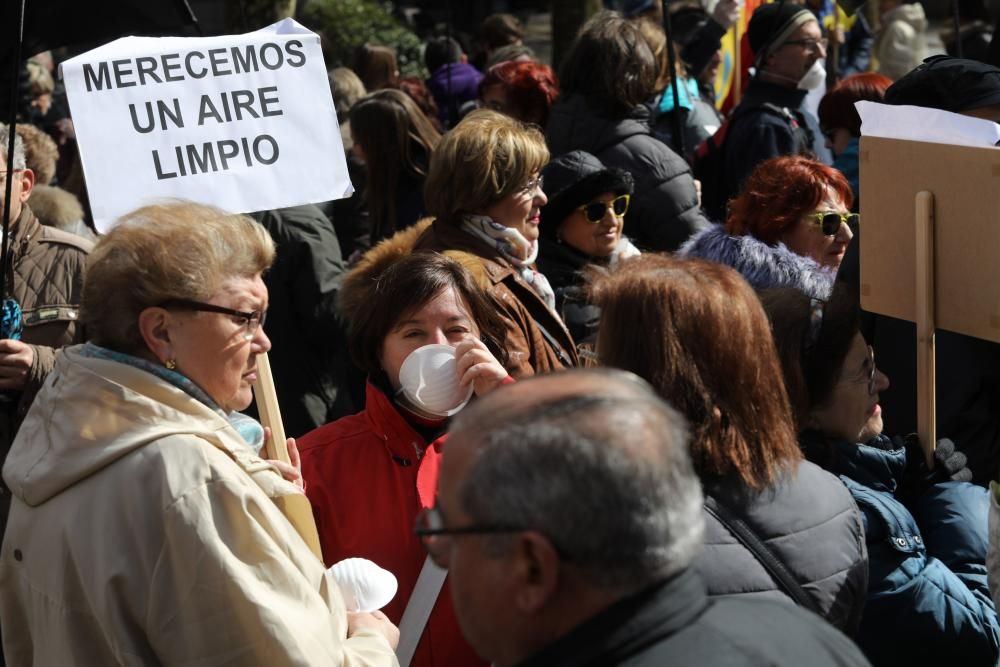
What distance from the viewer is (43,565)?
2.33 m

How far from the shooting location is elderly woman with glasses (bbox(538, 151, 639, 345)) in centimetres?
478

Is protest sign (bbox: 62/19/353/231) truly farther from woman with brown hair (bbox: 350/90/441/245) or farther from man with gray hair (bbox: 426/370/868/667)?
man with gray hair (bbox: 426/370/868/667)

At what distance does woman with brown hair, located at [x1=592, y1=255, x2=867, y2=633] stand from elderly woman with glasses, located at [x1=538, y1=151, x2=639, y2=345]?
2286mm

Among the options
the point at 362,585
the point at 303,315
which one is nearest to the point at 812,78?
the point at 303,315

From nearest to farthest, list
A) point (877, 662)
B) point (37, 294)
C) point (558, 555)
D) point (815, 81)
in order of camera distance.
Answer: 1. point (558, 555)
2. point (877, 662)
3. point (37, 294)
4. point (815, 81)

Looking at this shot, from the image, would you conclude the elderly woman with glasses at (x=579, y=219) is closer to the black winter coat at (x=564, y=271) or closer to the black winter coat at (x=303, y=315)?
the black winter coat at (x=564, y=271)

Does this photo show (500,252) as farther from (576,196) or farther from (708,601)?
(708,601)

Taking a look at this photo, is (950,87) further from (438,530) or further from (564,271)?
(438,530)

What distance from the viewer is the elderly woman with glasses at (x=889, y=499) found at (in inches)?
102

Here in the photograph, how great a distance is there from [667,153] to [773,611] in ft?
12.2

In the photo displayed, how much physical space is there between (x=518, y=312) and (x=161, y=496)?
1.77 metres

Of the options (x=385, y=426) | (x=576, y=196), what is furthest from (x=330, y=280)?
(x=385, y=426)

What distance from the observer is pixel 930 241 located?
10.3ft

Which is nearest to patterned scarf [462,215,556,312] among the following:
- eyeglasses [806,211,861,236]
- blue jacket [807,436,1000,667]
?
eyeglasses [806,211,861,236]
